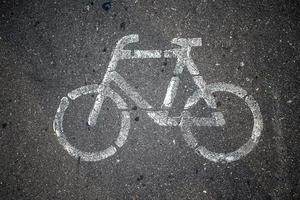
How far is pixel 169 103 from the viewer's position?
3395mm

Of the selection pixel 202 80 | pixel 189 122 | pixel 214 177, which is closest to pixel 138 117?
pixel 189 122

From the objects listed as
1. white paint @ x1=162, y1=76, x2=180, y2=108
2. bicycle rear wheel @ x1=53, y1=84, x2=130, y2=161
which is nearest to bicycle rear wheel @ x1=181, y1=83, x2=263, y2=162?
white paint @ x1=162, y1=76, x2=180, y2=108

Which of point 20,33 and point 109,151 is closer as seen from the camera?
point 109,151

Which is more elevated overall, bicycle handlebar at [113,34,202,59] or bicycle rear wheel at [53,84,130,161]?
bicycle handlebar at [113,34,202,59]

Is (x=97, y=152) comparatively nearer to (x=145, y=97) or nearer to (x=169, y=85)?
(x=145, y=97)

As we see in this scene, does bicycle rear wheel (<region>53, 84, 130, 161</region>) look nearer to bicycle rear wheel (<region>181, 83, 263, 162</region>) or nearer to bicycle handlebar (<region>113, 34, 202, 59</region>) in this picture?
bicycle handlebar (<region>113, 34, 202, 59</region>)

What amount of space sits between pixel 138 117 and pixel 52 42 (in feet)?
5.30

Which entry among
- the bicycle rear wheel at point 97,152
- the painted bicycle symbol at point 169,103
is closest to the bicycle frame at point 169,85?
the painted bicycle symbol at point 169,103

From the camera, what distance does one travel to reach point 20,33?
11.9 ft

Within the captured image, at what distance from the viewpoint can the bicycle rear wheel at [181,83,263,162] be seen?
3.29m

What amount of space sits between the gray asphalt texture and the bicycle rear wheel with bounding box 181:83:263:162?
67mm

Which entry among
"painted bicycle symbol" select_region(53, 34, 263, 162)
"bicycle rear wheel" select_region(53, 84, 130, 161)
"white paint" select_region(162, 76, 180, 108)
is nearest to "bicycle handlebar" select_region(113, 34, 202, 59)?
"painted bicycle symbol" select_region(53, 34, 263, 162)

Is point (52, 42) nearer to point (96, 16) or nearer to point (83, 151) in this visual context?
point (96, 16)

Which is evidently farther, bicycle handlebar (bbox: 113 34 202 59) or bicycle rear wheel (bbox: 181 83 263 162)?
bicycle handlebar (bbox: 113 34 202 59)
